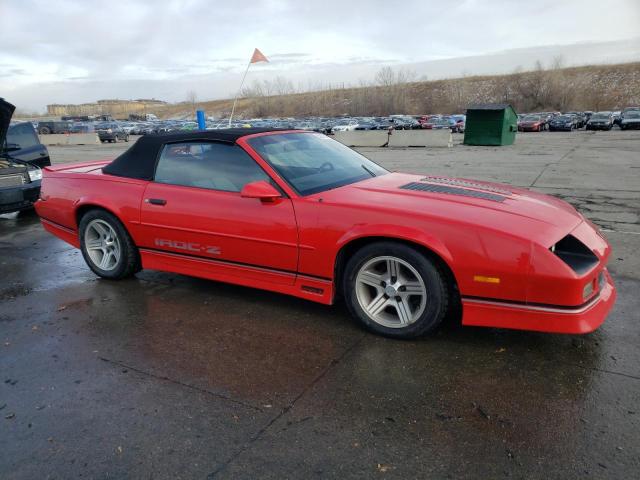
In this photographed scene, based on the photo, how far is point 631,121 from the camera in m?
34.1

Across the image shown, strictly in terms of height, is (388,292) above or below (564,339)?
above

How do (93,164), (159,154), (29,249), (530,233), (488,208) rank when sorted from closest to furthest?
1. (530,233)
2. (488,208)
3. (159,154)
4. (93,164)
5. (29,249)

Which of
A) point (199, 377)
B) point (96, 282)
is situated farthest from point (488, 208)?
point (96, 282)

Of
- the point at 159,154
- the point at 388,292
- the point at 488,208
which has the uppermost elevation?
the point at 159,154

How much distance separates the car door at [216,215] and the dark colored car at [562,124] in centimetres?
3925

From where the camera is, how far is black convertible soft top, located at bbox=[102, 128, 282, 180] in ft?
13.8

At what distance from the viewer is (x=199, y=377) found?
9.78 feet

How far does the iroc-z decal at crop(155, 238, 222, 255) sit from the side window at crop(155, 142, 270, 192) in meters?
0.48

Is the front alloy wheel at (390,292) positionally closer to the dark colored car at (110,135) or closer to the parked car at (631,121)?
the parked car at (631,121)

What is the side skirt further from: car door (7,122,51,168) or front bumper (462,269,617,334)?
car door (7,122,51,168)

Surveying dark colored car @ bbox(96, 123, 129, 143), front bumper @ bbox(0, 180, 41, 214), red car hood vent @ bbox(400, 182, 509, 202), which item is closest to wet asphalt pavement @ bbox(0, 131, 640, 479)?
red car hood vent @ bbox(400, 182, 509, 202)

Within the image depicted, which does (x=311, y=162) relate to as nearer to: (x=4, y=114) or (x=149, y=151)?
(x=149, y=151)

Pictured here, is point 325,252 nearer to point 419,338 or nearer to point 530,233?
point 419,338

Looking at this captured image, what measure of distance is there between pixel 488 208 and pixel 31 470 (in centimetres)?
293
